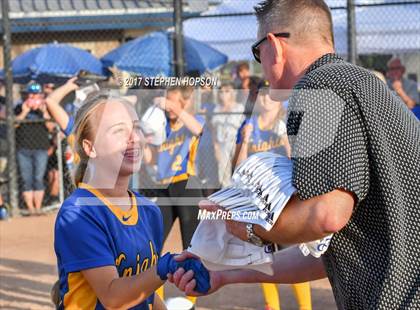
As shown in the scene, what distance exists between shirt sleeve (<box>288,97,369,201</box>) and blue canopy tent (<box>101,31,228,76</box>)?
29.7 feet

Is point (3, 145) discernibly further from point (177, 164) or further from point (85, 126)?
point (85, 126)

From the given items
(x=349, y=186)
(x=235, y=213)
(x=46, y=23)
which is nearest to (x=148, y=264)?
(x=235, y=213)

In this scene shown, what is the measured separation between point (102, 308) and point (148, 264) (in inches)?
11.3

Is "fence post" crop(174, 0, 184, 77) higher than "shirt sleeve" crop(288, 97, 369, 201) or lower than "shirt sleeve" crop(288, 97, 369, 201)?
lower

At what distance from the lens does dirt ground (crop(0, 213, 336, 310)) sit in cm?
719

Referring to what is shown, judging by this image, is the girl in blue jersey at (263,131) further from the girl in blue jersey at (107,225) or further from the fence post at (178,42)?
the girl in blue jersey at (107,225)

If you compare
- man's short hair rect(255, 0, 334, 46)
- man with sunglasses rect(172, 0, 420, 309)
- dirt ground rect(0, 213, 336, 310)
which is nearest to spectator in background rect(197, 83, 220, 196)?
dirt ground rect(0, 213, 336, 310)

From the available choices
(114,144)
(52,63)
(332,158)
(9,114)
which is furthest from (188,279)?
(52,63)

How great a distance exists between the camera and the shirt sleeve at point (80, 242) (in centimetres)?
294

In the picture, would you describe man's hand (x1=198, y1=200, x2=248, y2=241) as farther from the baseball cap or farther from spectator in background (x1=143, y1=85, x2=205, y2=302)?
the baseball cap

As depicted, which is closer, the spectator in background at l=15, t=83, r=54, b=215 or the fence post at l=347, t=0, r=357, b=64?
the fence post at l=347, t=0, r=357, b=64

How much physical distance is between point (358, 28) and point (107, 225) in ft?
30.9

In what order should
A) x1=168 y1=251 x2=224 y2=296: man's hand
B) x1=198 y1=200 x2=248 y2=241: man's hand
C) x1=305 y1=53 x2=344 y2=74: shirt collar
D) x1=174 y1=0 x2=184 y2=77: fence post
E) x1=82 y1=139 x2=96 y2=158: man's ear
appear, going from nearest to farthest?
1. x1=198 y1=200 x2=248 y2=241: man's hand
2. x1=305 y1=53 x2=344 y2=74: shirt collar
3. x1=168 y1=251 x2=224 y2=296: man's hand
4. x1=82 y1=139 x2=96 y2=158: man's ear
5. x1=174 y1=0 x2=184 y2=77: fence post

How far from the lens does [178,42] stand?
1123cm
